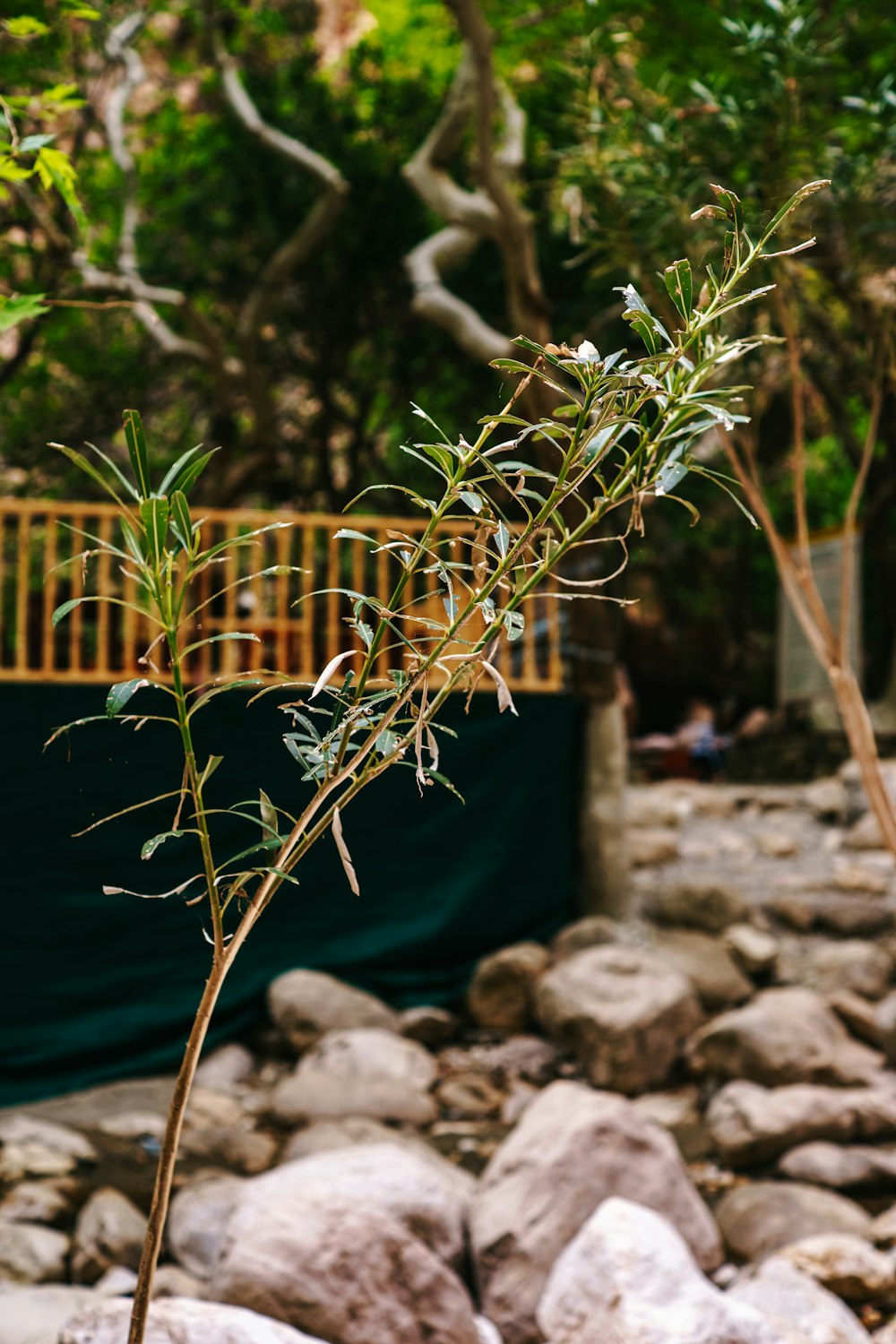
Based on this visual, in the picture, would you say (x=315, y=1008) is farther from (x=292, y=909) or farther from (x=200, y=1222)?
(x=200, y=1222)

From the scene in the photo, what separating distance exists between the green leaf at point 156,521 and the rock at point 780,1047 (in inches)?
150

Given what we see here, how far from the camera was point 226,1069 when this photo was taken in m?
4.59

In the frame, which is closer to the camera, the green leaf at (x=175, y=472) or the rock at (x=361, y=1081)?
the green leaf at (x=175, y=472)

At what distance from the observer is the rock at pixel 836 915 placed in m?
5.75

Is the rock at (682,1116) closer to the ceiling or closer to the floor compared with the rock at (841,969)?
closer to the floor

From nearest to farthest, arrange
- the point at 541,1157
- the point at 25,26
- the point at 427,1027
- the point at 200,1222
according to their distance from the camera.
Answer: the point at 25,26
the point at 541,1157
the point at 200,1222
the point at 427,1027

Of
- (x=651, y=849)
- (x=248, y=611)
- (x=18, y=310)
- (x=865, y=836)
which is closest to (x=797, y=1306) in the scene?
(x=18, y=310)

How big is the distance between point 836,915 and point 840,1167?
207cm

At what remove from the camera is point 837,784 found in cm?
796

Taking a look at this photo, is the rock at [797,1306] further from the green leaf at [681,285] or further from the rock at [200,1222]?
the green leaf at [681,285]

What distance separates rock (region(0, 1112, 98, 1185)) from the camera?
3565 millimetres

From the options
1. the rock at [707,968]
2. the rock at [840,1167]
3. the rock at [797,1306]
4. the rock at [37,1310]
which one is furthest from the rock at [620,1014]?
the rock at [37,1310]

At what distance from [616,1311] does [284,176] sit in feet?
25.0

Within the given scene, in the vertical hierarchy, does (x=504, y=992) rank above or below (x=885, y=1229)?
above
